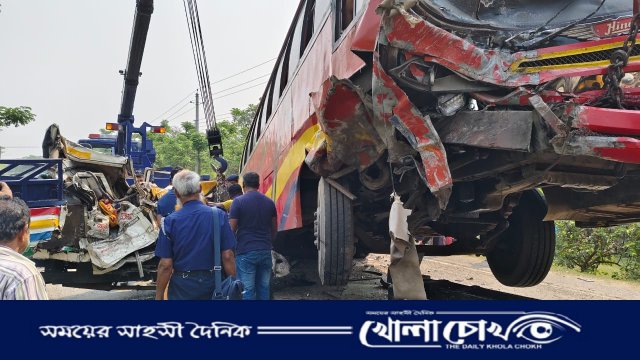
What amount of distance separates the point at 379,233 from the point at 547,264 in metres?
1.84

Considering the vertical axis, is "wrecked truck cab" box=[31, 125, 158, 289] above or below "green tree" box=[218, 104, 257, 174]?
below

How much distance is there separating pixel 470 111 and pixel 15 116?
13.3 metres

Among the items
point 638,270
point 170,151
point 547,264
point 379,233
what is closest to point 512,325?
point 379,233

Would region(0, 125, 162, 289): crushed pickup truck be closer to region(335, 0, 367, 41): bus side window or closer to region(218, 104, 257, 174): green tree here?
region(335, 0, 367, 41): bus side window

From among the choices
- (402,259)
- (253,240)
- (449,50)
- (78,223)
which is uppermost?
(449,50)

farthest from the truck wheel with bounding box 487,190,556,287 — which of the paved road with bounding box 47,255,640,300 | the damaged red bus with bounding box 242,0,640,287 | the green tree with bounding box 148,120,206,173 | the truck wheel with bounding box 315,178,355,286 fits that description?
the green tree with bounding box 148,120,206,173

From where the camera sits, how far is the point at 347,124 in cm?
380

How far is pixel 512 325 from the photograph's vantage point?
1979 millimetres

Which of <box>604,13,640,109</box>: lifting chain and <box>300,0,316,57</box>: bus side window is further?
<box>300,0,316,57</box>: bus side window

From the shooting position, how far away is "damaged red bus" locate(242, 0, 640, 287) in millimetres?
2703

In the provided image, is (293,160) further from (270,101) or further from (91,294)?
(91,294)

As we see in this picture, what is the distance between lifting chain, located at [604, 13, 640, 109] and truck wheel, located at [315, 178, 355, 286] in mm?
2148

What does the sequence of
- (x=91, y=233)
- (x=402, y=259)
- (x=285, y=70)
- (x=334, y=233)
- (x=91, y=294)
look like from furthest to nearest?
(x=91, y=294)
(x=285, y=70)
(x=91, y=233)
(x=334, y=233)
(x=402, y=259)

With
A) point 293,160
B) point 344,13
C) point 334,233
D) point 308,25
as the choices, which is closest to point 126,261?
point 293,160
